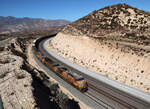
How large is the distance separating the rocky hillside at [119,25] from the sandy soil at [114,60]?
386 cm

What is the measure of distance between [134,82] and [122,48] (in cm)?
902

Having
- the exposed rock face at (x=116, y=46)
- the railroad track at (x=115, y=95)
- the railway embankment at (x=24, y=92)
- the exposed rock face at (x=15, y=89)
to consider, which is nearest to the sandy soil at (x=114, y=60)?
the exposed rock face at (x=116, y=46)

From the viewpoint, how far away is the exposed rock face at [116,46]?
2376cm

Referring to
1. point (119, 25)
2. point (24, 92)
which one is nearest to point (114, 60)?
point (119, 25)

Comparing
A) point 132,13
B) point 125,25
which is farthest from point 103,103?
point 132,13

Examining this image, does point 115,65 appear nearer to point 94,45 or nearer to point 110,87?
point 110,87

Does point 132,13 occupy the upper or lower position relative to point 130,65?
upper

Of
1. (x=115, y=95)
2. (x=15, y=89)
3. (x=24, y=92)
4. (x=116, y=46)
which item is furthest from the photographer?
(x=116, y=46)

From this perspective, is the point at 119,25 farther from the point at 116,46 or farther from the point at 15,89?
the point at 15,89

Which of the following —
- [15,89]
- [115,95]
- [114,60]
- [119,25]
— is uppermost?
[119,25]

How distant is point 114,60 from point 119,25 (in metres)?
16.0

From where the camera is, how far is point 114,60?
A: 28062mm

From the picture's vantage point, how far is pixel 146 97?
18.4 meters

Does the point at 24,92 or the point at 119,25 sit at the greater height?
the point at 119,25
